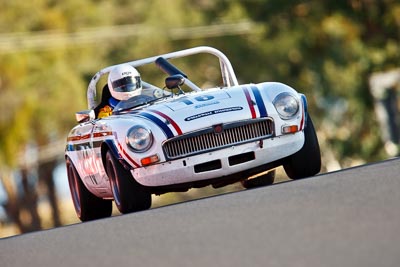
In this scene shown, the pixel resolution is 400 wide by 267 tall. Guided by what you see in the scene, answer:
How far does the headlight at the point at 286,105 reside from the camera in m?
12.9

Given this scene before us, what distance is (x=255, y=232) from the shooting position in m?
8.83

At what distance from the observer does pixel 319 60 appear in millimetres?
50125

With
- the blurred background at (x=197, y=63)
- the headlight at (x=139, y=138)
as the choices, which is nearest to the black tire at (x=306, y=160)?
the headlight at (x=139, y=138)

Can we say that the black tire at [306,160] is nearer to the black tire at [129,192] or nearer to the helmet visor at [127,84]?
the black tire at [129,192]

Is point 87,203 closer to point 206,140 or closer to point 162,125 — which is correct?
point 162,125

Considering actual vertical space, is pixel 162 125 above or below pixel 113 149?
above

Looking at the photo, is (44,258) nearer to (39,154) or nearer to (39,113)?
(39,113)

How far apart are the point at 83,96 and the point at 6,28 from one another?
11.8 feet

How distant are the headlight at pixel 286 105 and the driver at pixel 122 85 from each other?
195 centimetres

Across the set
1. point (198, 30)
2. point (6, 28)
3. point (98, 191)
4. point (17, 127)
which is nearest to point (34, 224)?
point (17, 127)

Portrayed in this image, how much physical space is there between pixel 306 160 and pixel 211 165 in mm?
875

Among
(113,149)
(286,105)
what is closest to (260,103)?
(286,105)

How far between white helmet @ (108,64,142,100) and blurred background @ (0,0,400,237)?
28.3 meters

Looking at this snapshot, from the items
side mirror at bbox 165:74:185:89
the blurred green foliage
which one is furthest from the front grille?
the blurred green foliage
